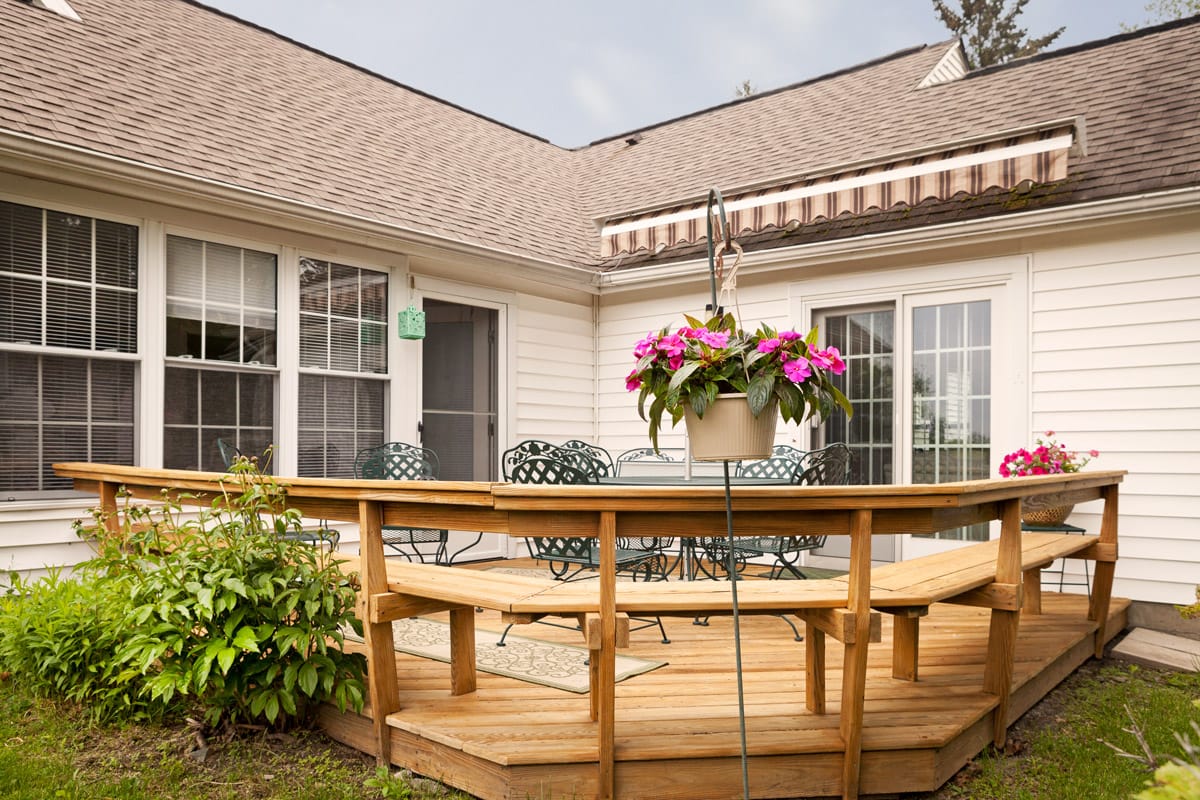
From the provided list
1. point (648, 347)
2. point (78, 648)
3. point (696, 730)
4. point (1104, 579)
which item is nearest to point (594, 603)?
point (696, 730)

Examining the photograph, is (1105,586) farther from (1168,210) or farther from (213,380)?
(213,380)

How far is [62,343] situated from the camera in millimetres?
4508

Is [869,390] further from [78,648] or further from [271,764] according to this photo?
[78,648]

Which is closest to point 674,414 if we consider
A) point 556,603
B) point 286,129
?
point 556,603

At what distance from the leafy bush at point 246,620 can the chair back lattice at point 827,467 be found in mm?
2568

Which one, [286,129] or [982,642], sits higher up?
[286,129]

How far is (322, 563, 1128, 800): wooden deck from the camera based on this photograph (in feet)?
8.55

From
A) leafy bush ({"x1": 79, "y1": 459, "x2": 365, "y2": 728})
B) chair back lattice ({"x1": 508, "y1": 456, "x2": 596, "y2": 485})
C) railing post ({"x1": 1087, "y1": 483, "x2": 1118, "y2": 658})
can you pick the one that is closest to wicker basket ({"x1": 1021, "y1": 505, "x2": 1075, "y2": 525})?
→ railing post ({"x1": 1087, "y1": 483, "x2": 1118, "y2": 658})

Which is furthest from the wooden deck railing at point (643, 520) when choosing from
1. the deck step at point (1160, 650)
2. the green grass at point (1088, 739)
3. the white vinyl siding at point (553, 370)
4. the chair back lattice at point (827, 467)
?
the white vinyl siding at point (553, 370)

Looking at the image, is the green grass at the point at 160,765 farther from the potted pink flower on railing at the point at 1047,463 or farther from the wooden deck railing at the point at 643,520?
the potted pink flower on railing at the point at 1047,463

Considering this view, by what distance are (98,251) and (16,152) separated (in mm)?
669

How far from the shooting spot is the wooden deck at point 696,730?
8.55ft

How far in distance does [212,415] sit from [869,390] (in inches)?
176

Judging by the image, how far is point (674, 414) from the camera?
2338 millimetres
